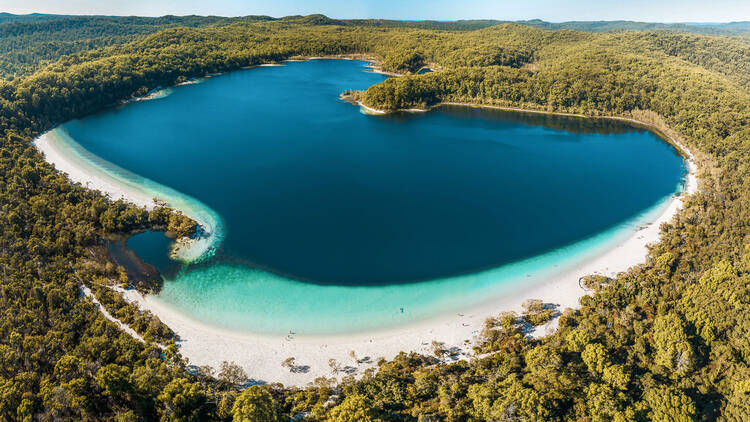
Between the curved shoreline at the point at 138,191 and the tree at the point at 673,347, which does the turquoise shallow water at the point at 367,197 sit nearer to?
the curved shoreline at the point at 138,191

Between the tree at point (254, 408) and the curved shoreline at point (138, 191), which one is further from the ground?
the curved shoreline at point (138, 191)

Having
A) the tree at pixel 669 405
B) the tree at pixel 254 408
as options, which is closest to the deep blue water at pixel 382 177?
the tree at pixel 254 408

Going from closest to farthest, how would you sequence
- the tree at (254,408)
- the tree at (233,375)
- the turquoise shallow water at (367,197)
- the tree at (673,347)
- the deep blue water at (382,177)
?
the tree at (254,408)
the tree at (673,347)
the tree at (233,375)
the turquoise shallow water at (367,197)
the deep blue water at (382,177)

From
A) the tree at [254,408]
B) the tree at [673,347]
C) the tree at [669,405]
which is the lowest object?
the tree at [254,408]

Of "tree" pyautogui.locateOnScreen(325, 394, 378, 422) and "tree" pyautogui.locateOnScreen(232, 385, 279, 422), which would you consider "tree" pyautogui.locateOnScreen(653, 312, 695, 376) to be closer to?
"tree" pyautogui.locateOnScreen(325, 394, 378, 422)

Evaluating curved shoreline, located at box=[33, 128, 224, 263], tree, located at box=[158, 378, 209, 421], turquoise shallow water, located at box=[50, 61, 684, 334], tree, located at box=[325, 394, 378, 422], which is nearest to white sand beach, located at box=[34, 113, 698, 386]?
turquoise shallow water, located at box=[50, 61, 684, 334]

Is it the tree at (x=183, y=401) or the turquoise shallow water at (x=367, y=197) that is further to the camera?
the turquoise shallow water at (x=367, y=197)

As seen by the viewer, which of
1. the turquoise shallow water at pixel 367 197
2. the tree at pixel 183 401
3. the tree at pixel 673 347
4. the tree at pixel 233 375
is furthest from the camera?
the turquoise shallow water at pixel 367 197

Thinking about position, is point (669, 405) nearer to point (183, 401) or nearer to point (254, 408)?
point (254, 408)
